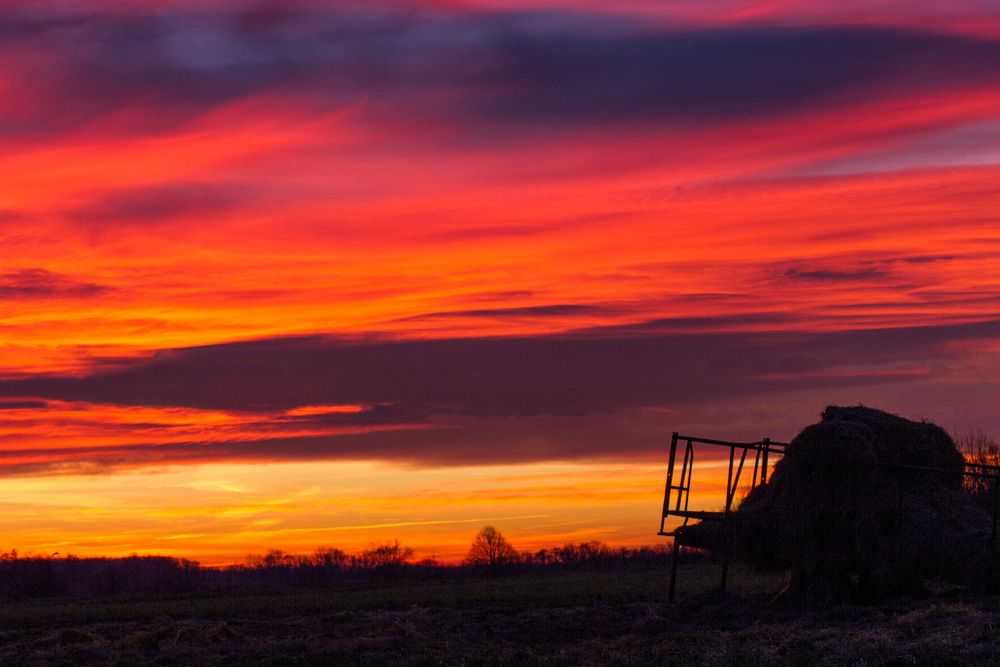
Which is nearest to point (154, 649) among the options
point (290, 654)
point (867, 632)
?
point (290, 654)

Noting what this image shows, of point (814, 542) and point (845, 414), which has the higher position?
point (845, 414)

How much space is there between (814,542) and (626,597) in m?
11.8

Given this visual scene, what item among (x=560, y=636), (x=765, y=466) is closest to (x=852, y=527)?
(x=765, y=466)

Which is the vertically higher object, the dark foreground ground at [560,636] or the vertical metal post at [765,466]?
the vertical metal post at [765,466]

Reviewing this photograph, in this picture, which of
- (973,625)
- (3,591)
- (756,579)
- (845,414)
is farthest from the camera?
(3,591)

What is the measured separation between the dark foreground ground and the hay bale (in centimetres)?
110

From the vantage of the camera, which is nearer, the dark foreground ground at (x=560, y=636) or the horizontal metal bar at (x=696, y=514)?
the dark foreground ground at (x=560, y=636)

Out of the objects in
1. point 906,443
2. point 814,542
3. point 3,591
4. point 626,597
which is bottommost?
point 3,591

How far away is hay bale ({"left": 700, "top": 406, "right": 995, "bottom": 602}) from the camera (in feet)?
90.0

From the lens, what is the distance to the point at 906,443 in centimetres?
2989

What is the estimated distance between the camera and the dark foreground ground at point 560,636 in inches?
770

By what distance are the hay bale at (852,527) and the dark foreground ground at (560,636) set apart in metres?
1.10

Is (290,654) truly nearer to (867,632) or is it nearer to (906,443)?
(867,632)

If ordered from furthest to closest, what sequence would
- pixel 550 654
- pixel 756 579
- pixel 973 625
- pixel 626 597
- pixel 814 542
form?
1. pixel 756 579
2. pixel 626 597
3. pixel 814 542
4. pixel 550 654
5. pixel 973 625
